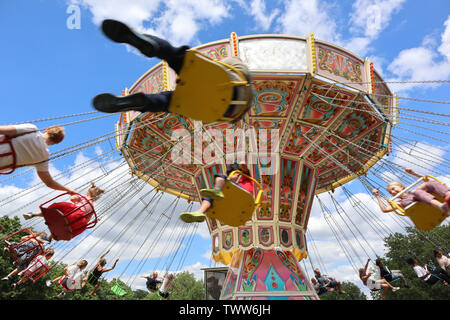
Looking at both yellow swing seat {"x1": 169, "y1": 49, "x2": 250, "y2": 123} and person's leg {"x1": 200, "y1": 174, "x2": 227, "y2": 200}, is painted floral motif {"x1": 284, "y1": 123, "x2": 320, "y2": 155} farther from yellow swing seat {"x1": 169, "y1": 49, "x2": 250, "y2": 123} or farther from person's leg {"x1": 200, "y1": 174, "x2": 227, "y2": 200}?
yellow swing seat {"x1": 169, "y1": 49, "x2": 250, "y2": 123}

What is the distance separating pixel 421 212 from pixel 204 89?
2.96 m

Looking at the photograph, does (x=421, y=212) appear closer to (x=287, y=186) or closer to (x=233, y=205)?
(x=233, y=205)

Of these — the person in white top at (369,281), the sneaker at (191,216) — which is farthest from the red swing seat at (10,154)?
the person in white top at (369,281)

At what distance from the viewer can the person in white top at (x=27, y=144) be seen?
2539 millimetres

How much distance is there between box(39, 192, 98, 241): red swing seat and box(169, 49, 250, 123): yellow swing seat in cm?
163

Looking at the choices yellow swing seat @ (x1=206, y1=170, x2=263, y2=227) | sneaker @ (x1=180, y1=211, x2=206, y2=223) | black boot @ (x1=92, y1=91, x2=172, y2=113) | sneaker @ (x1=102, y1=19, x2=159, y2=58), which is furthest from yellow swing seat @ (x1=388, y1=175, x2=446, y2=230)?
sneaker @ (x1=102, y1=19, x2=159, y2=58)

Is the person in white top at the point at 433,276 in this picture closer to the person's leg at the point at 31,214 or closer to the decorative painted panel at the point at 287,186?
the decorative painted panel at the point at 287,186

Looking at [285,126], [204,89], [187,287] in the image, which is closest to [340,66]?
[285,126]

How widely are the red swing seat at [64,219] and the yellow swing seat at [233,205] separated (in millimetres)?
1387

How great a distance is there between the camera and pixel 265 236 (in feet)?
26.7

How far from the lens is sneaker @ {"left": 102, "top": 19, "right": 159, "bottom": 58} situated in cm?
236
